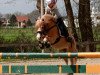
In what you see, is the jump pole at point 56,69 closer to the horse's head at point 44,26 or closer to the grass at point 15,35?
the horse's head at point 44,26

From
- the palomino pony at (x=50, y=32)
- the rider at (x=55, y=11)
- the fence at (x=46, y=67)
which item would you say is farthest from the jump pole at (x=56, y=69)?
the rider at (x=55, y=11)

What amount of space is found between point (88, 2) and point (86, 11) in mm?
589

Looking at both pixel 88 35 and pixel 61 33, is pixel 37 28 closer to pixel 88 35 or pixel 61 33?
pixel 61 33

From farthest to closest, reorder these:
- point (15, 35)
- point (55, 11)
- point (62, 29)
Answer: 1. point (15, 35)
2. point (62, 29)
3. point (55, 11)

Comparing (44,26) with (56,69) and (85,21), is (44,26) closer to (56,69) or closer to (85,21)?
(56,69)

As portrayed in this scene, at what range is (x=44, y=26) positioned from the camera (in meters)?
9.42

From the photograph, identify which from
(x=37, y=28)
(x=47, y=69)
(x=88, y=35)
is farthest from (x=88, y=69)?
(x=88, y=35)

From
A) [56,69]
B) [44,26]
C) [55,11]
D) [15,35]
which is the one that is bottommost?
[15,35]

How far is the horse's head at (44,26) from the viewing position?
29.8 ft

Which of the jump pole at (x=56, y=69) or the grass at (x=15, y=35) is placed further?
the grass at (x=15, y=35)

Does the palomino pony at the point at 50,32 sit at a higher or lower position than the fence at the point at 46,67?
higher

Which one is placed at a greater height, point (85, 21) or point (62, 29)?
point (62, 29)

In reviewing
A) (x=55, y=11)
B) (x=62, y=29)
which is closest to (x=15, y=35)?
(x=62, y=29)

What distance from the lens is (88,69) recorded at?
7852mm
